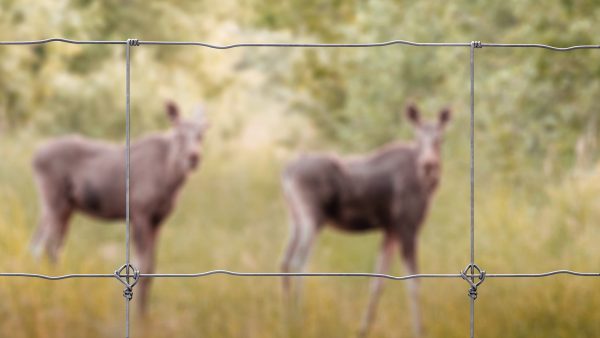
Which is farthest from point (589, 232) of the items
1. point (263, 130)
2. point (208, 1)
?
point (208, 1)

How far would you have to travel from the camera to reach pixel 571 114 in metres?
7.58

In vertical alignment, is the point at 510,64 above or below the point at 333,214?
above

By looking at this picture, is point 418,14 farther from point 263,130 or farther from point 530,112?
point 263,130

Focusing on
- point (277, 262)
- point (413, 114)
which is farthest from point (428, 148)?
point (277, 262)

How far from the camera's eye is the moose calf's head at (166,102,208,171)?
6949 mm

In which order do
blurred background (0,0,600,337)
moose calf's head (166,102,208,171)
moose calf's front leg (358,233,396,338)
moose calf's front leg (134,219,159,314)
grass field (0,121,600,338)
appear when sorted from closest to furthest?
grass field (0,121,600,338), blurred background (0,0,600,337), moose calf's head (166,102,208,171), moose calf's front leg (358,233,396,338), moose calf's front leg (134,219,159,314)

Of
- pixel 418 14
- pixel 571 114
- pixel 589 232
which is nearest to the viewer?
pixel 589 232

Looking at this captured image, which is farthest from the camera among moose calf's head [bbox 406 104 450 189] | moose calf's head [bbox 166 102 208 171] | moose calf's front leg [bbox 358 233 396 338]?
moose calf's front leg [bbox 358 233 396 338]

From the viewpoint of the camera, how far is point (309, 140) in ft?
38.2

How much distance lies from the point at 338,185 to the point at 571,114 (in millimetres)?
2105

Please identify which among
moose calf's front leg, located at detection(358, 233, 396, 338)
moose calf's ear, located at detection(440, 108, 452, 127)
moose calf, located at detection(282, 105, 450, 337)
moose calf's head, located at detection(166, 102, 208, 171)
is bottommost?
moose calf's front leg, located at detection(358, 233, 396, 338)

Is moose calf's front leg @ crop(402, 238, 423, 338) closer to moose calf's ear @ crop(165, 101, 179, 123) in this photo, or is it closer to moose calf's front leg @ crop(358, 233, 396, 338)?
moose calf's front leg @ crop(358, 233, 396, 338)

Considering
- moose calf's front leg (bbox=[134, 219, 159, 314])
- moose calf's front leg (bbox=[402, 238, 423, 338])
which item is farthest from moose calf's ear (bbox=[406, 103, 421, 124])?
moose calf's front leg (bbox=[134, 219, 159, 314])

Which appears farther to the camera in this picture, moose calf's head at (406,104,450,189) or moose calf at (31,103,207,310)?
moose calf at (31,103,207,310)
